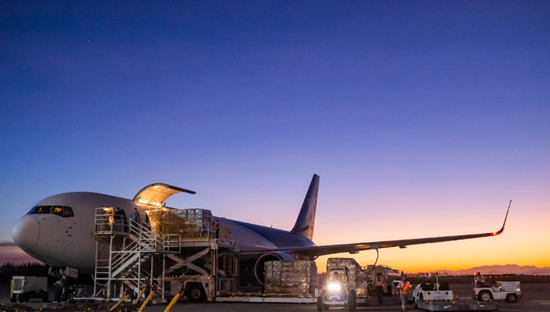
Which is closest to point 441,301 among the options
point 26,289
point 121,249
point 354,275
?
point 354,275

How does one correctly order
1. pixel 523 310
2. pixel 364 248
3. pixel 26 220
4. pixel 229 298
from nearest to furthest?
pixel 523 310 < pixel 26 220 < pixel 229 298 < pixel 364 248

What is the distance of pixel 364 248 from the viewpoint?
1045 inches

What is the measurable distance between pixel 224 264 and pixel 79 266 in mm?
5629

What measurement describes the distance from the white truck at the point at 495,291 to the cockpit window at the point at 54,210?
14598 millimetres

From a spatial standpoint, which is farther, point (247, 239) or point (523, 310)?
point (247, 239)

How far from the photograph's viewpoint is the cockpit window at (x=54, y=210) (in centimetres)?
1797

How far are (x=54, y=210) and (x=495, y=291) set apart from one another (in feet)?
52.2

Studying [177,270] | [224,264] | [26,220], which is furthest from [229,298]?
[26,220]

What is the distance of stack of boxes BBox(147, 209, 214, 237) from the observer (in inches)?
798

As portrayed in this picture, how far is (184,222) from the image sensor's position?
2053 centimetres

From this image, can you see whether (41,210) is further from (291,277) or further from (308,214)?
(308,214)

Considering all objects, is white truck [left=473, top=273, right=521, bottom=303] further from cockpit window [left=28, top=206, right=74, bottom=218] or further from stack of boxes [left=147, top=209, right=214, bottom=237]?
cockpit window [left=28, top=206, right=74, bottom=218]

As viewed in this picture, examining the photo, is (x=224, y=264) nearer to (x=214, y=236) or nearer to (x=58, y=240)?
(x=214, y=236)

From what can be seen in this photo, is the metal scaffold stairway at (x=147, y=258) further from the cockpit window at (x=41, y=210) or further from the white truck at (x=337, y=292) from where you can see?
the white truck at (x=337, y=292)
